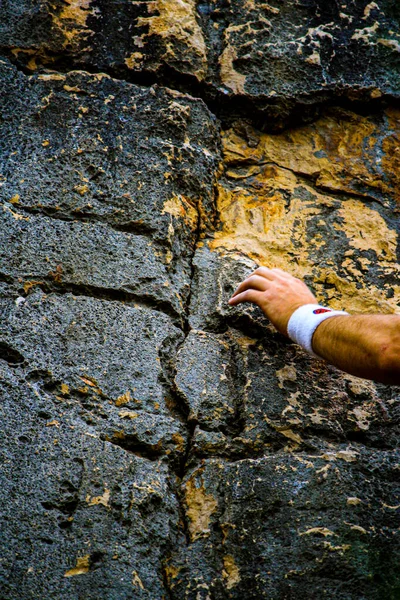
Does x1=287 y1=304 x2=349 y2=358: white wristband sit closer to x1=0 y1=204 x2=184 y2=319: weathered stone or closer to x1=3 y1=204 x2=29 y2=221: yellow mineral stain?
x1=0 y1=204 x2=184 y2=319: weathered stone

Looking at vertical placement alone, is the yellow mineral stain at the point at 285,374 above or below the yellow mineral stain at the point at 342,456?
above

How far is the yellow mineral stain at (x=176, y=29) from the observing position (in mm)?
1790

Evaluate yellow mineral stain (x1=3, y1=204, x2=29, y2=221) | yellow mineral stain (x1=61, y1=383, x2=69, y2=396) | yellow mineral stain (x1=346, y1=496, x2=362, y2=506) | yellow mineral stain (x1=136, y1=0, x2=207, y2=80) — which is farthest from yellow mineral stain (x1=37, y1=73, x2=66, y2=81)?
yellow mineral stain (x1=346, y1=496, x2=362, y2=506)

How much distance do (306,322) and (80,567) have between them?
0.73 metres

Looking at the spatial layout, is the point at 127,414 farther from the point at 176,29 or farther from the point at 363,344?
the point at 176,29

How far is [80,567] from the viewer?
3.84 feet

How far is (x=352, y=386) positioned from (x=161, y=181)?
0.77 metres

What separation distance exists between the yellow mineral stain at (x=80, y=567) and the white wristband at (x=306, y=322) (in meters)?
0.67

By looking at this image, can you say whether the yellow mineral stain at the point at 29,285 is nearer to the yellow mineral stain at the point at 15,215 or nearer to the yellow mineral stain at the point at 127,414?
the yellow mineral stain at the point at 15,215

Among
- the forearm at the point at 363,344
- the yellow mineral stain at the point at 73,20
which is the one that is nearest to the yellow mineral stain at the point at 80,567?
the forearm at the point at 363,344

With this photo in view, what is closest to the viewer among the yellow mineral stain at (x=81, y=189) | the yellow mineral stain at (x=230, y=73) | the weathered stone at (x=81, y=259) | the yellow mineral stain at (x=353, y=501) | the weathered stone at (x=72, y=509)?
the weathered stone at (x=72, y=509)

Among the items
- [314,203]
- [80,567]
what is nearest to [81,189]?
[314,203]

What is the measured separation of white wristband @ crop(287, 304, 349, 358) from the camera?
136cm

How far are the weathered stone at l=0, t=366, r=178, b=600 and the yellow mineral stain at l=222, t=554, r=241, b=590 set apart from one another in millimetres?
124
